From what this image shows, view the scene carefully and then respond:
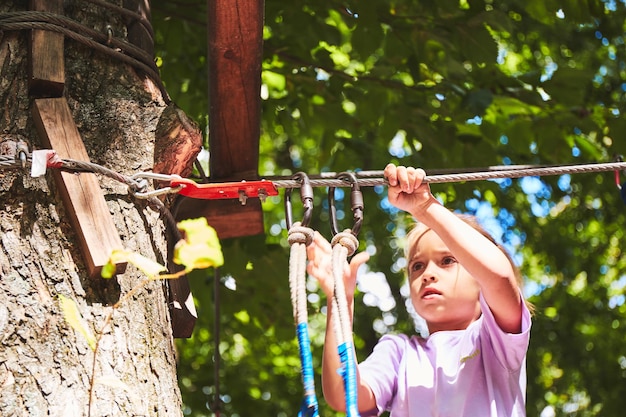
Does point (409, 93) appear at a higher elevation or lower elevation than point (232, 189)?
higher

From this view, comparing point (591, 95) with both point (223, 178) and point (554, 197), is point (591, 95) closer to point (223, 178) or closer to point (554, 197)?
point (554, 197)

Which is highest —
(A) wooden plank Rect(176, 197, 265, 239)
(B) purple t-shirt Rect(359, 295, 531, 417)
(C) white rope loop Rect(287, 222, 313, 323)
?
(A) wooden plank Rect(176, 197, 265, 239)

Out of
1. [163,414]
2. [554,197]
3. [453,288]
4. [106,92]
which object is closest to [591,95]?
[554,197]

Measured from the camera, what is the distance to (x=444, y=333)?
7.06 ft

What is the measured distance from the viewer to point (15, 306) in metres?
1.35

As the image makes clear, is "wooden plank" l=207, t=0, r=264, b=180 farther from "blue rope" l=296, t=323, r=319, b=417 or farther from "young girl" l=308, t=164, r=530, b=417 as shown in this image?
"blue rope" l=296, t=323, r=319, b=417

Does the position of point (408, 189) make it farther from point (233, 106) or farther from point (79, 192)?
point (79, 192)

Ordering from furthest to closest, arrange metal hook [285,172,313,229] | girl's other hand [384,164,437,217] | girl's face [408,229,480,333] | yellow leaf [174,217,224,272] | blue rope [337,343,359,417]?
1. girl's face [408,229,480,333]
2. girl's other hand [384,164,437,217]
3. metal hook [285,172,313,229]
4. blue rope [337,343,359,417]
5. yellow leaf [174,217,224,272]

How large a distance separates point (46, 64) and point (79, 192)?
317mm

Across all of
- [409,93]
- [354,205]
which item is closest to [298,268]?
[354,205]

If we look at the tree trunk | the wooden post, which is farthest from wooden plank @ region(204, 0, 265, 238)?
the tree trunk

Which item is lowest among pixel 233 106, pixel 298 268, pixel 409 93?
pixel 298 268

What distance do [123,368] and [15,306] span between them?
0.22m

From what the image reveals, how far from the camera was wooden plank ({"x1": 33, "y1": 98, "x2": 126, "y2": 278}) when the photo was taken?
1.45 metres
